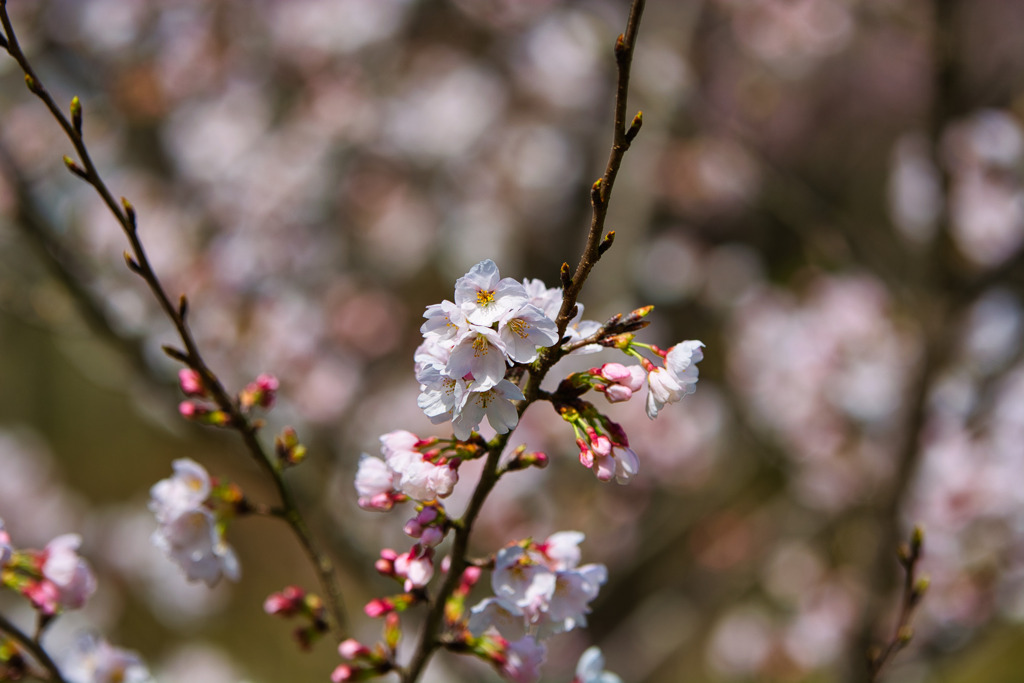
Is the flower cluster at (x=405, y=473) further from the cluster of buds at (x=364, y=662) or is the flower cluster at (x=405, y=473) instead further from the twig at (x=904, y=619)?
the twig at (x=904, y=619)

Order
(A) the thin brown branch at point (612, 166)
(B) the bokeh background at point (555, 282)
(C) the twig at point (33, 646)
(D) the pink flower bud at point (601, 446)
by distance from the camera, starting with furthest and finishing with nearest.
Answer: (B) the bokeh background at point (555, 282)
(C) the twig at point (33, 646)
(D) the pink flower bud at point (601, 446)
(A) the thin brown branch at point (612, 166)

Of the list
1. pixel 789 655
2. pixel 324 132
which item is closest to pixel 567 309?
pixel 789 655

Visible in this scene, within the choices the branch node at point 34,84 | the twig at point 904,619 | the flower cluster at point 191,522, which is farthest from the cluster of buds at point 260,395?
the twig at point 904,619

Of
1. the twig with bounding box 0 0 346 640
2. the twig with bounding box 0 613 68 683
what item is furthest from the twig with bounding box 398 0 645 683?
the twig with bounding box 0 613 68 683

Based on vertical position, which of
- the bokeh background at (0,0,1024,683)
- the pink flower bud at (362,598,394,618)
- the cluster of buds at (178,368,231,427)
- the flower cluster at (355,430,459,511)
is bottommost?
the pink flower bud at (362,598,394,618)

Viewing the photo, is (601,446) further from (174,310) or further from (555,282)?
(555,282)

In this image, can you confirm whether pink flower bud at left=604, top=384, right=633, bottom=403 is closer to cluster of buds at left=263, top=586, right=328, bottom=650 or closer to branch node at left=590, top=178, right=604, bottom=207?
branch node at left=590, top=178, right=604, bottom=207

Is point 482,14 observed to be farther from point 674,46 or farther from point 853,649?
point 853,649
